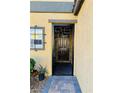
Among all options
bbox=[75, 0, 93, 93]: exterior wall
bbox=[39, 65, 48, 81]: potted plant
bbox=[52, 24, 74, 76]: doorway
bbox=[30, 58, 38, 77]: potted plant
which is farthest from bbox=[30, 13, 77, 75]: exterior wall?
bbox=[75, 0, 93, 93]: exterior wall

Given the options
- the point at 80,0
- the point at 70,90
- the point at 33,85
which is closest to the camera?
the point at 80,0

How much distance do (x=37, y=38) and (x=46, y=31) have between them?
0.52 meters

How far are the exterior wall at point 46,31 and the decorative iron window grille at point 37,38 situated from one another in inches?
6.0

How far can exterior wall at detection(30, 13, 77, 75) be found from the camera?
9008mm

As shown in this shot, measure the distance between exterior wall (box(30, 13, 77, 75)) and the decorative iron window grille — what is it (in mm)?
151

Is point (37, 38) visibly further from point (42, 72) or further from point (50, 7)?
point (42, 72)

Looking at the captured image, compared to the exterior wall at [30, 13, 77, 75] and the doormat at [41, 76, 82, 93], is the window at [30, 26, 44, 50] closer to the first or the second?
the exterior wall at [30, 13, 77, 75]

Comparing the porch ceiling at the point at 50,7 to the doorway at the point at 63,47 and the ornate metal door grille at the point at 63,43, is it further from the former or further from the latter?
the ornate metal door grille at the point at 63,43

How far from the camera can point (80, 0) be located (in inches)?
233

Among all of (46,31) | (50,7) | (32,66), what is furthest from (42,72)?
(50,7)
